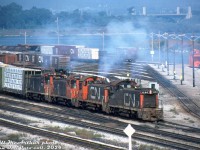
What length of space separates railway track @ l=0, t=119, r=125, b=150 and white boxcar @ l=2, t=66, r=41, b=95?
40.3ft

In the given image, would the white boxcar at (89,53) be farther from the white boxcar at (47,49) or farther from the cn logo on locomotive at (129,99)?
the cn logo on locomotive at (129,99)

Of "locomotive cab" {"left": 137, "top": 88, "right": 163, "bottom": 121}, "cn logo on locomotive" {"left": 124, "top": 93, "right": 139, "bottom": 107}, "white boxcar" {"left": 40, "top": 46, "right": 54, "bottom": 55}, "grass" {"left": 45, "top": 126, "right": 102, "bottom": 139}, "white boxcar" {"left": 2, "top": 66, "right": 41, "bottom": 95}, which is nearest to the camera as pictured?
"grass" {"left": 45, "top": 126, "right": 102, "bottom": 139}

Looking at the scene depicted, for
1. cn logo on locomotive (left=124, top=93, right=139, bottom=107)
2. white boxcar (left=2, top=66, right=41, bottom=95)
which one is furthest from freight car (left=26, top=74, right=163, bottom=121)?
white boxcar (left=2, top=66, right=41, bottom=95)

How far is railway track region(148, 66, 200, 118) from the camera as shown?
136 feet

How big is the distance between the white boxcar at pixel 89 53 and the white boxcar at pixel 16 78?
1665 inches

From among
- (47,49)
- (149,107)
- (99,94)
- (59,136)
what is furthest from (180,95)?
(47,49)

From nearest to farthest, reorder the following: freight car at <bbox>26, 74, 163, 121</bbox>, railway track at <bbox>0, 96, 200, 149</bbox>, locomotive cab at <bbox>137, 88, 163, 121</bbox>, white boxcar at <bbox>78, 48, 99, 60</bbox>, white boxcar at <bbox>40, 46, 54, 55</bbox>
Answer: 1. railway track at <bbox>0, 96, 200, 149</bbox>
2. locomotive cab at <bbox>137, 88, 163, 121</bbox>
3. freight car at <bbox>26, 74, 163, 121</bbox>
4. white boxcar at <bbox>78, 48, 99, 60</bbox>
5. white boxcar at <bbox>40, 46, 54, 55</bbox>

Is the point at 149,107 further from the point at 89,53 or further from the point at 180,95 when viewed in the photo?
the point at 89,53

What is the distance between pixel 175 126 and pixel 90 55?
60.9 metres

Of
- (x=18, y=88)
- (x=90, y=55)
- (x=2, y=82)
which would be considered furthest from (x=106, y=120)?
(x=90, y=55)

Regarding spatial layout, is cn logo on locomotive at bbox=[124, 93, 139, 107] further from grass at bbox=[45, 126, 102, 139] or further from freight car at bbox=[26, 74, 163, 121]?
grass at bbox=[45, 126, 102, 139]

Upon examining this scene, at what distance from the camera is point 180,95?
52.5m

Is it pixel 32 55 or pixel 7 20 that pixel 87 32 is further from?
pixel 32 55

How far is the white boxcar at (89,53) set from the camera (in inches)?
3637
